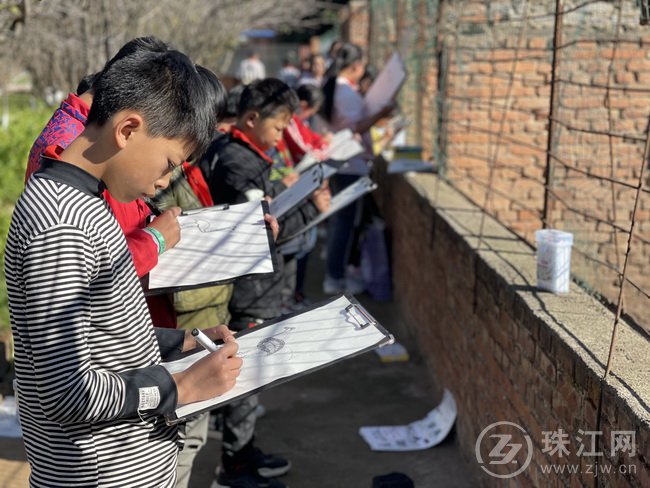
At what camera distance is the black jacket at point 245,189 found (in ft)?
12.5

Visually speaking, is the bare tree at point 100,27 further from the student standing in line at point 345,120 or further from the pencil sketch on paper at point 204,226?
the pencil sketch on paper at point 204,226

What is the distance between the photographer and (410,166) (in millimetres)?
6645

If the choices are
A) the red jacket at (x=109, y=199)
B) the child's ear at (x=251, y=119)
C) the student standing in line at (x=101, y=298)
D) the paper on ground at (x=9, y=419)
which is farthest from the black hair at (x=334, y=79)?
the student standing in line at (x=101, y=298)

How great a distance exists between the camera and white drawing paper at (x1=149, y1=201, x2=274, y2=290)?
8.40 ft

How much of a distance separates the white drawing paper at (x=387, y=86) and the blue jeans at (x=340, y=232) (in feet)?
2.07

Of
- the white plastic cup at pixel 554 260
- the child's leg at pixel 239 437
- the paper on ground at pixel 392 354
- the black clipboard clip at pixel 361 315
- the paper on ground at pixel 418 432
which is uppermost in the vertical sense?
the black clipboard clip at pixel 361 315

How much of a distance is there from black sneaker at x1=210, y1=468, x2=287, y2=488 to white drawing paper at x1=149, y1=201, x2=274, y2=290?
1.43m

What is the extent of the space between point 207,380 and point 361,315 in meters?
0.46

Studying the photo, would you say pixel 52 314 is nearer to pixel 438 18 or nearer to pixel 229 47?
pixel 438 18

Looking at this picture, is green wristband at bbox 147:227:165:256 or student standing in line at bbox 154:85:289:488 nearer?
green wristband at bbox 147:227:165:256

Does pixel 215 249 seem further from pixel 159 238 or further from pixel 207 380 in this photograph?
pixel 207 380

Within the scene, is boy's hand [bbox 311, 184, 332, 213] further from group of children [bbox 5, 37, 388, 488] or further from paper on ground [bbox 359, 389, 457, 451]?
group of children [bbox 5, 37, 388, 488]

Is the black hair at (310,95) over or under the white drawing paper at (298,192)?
over

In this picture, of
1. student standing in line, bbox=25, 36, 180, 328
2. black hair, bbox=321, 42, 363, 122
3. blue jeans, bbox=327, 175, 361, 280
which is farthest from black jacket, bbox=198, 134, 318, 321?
black hair, bbox=321, 42, 363, 122
